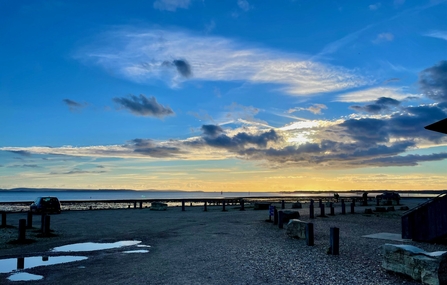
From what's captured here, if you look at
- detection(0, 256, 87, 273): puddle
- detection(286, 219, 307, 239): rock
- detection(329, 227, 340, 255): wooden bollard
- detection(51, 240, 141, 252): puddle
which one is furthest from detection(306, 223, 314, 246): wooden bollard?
detection(0, 256, 87, 273): puddle

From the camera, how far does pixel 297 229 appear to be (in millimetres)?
17203

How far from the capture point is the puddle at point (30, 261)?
11586 mm

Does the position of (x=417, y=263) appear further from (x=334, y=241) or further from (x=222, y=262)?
(x=222, y=262)

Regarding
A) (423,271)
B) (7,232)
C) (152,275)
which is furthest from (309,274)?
(7,232)

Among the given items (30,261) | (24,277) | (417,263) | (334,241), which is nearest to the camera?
(417,263)

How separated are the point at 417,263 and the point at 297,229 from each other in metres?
8.49

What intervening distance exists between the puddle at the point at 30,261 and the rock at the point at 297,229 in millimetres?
9579

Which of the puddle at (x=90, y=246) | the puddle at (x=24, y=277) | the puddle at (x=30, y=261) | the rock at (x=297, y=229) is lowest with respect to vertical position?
the puddle at (x=90, y=246)

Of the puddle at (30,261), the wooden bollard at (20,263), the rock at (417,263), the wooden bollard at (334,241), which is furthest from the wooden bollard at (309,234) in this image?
the wooden bollard at (20,263)

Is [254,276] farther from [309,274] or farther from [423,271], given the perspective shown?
[423,271]

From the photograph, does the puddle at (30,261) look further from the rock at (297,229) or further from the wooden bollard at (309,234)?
the rock at (297,229)

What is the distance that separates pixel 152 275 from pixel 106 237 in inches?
386

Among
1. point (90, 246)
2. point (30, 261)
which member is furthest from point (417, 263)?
point (90, 246)

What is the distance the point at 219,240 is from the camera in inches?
676
